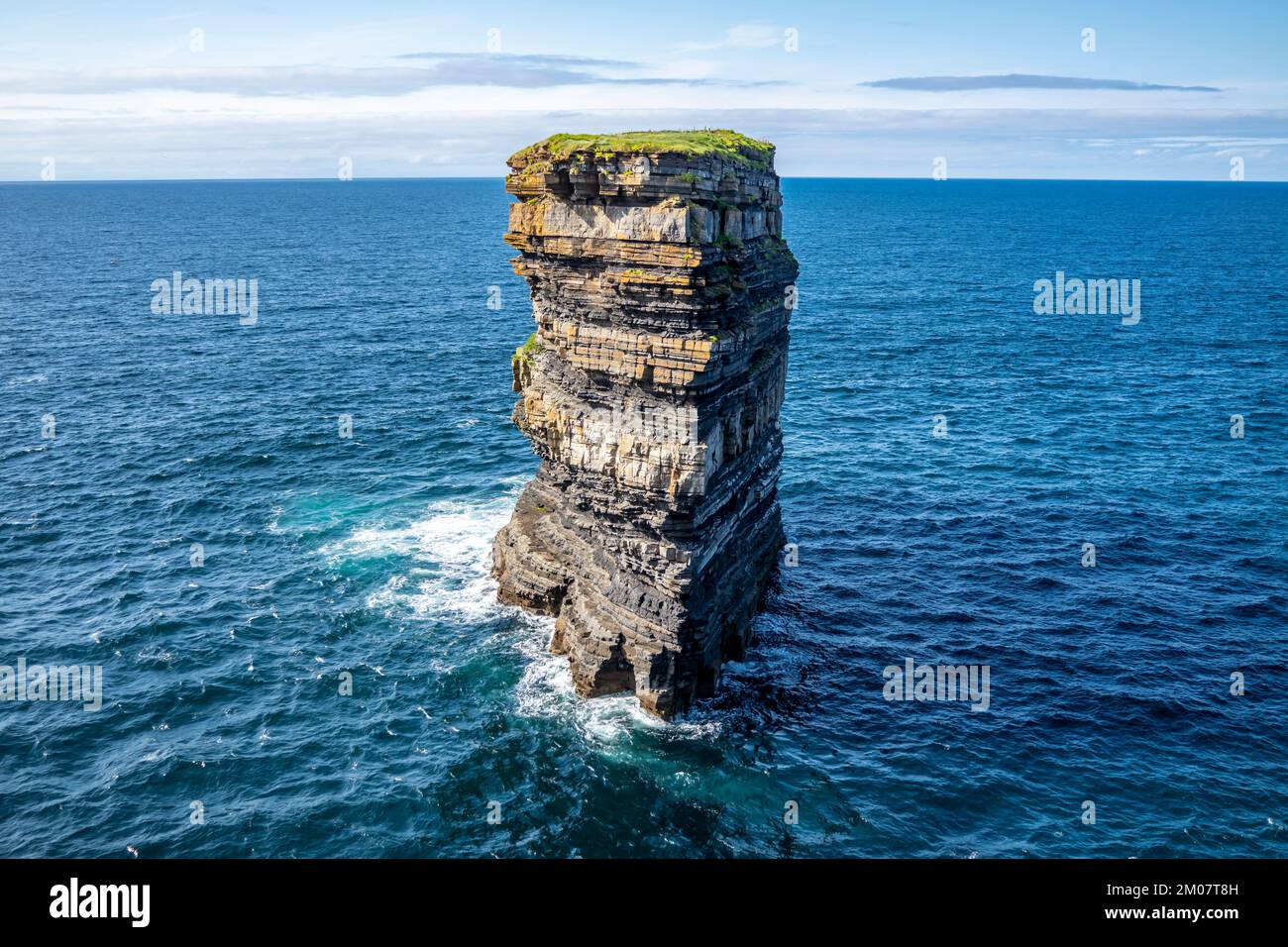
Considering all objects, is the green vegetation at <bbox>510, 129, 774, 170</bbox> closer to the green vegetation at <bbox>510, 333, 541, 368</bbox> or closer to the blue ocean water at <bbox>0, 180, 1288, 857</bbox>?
the green vegetation at <bbox>510, 333, 541, 368</bbox>

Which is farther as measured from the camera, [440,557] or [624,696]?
[440,557]

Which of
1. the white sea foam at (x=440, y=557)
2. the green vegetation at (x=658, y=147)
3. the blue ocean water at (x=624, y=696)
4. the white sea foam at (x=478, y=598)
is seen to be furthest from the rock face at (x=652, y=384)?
the white sea foam at (x=440, y=557)

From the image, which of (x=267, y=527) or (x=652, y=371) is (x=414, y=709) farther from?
(x=267, y=527)

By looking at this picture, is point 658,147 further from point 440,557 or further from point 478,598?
point 440,557

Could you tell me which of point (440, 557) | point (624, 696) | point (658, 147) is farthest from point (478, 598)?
point (658, 147)

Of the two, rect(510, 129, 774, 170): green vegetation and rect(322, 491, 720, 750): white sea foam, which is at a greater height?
rect(510, 129, 774, 170): green vegetation

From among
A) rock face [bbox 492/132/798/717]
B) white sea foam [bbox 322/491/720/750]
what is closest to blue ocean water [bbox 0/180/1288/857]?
white sea foam [bbox 322/491/720/750]
